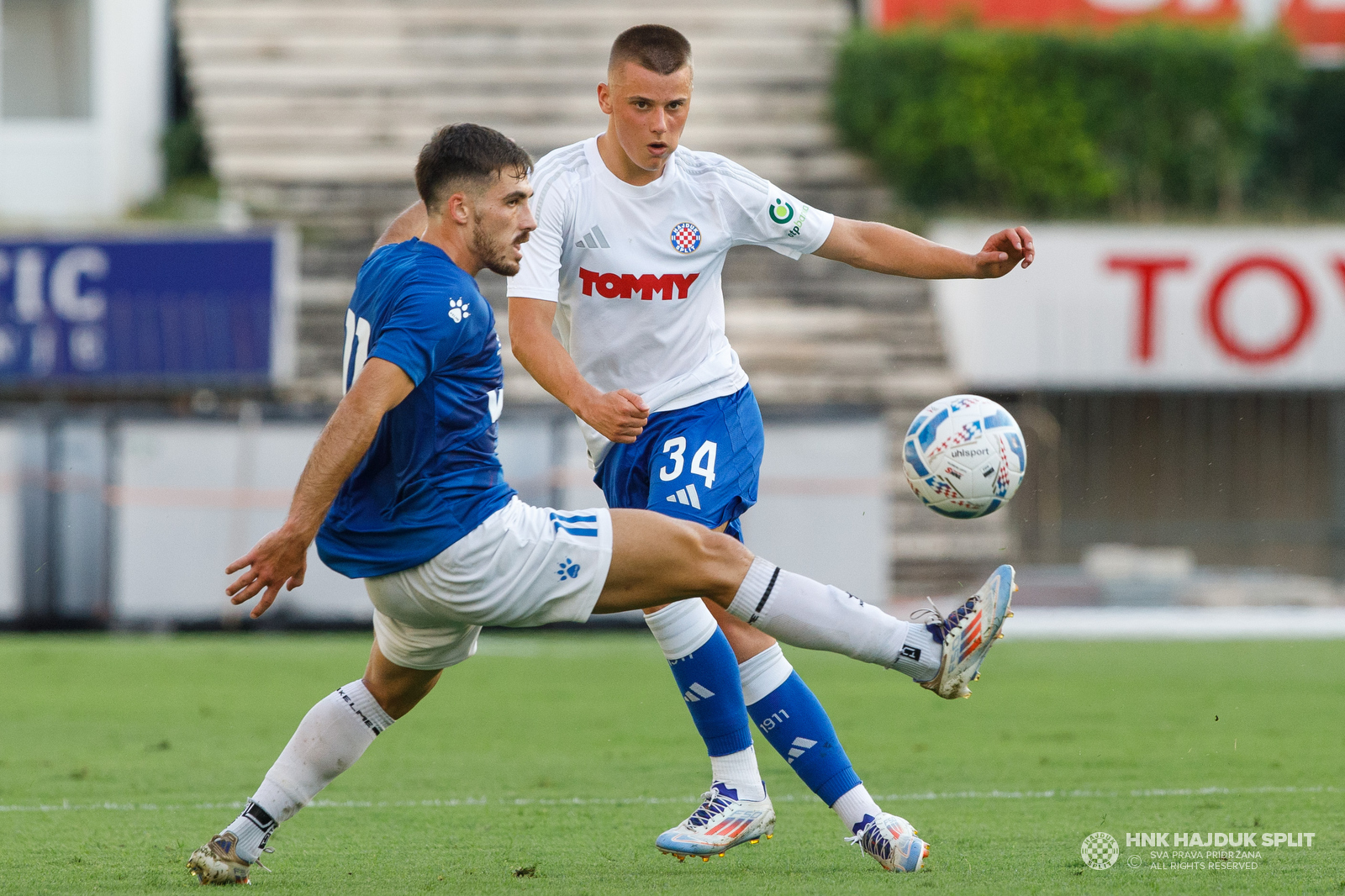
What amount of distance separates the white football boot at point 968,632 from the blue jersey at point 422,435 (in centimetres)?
119

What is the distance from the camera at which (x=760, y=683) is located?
5.12m

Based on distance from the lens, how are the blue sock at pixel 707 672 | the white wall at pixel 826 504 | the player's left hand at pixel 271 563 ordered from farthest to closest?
the white wall at pixel 826 504
the blue sock at pixel 707 672
the player's left hand at pixel 271 563

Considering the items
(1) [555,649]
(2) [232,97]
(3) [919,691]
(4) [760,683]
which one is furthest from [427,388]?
(2) [232,97]

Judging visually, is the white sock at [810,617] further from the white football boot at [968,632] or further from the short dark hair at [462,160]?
the short dark hair at [462,160]

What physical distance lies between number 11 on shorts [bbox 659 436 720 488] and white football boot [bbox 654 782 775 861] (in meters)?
0.95

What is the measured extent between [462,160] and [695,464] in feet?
3.78

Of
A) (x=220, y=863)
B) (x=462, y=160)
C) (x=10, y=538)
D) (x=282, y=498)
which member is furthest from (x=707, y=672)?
(x=10, y=538)

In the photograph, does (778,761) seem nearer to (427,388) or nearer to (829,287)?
(427,388)

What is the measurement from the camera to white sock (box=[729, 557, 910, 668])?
14.9 feet

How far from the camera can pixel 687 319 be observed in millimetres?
5219

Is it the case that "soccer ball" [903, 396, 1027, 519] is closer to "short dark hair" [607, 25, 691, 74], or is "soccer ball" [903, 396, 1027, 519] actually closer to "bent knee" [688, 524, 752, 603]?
"bent knee" [688, 524, 752, 603]

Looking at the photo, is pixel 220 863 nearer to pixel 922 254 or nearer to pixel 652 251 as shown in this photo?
pixel 652 251

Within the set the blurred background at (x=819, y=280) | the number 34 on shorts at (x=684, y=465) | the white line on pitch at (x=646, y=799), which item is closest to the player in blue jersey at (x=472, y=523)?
the number 34 on shorts at (x=684, y=465)

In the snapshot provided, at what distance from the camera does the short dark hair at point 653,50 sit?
497 cm
